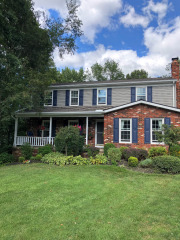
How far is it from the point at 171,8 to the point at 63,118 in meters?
11.9

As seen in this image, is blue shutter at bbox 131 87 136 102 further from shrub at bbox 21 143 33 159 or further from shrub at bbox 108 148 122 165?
shrub at bbox 21 143 33 159

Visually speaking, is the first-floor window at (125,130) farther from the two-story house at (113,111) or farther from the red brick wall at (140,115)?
the red brick wall at (140,115)

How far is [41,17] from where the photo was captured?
14.5m

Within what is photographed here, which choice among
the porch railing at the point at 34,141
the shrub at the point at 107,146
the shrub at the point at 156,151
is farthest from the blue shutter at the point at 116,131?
the porch railing at the point at 34,141

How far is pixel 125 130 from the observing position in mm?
11219

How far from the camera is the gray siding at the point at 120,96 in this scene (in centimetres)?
1336

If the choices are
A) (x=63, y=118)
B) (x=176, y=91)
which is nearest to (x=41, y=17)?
(x=63, y=118)

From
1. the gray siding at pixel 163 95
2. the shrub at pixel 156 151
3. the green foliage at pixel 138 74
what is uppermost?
the green foliage at pixel 138 74

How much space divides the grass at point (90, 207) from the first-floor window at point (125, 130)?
4.64 m

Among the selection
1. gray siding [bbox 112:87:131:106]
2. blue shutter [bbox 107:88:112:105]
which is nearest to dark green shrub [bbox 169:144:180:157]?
gray siding [bbox 112:87:131:106]

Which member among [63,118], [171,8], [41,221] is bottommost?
[41,221]

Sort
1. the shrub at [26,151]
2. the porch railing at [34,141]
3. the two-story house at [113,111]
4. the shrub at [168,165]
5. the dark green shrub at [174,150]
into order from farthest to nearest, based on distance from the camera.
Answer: the porch railing at [34,141] < the shrub at [26,151] < the two-story house at [113,111] < the dark green shrub at [174,150] < the shrub at [168,165]

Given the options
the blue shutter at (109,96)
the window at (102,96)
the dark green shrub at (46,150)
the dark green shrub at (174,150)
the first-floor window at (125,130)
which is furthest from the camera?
the window at (102,96)

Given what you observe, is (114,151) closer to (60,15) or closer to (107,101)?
(107,101)
